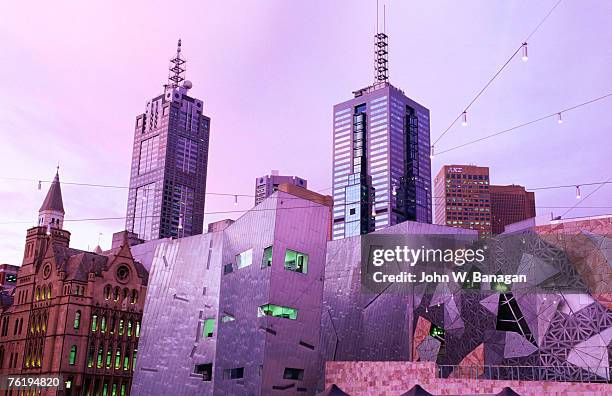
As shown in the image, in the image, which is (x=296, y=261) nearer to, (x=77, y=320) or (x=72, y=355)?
(x=77, y=320)

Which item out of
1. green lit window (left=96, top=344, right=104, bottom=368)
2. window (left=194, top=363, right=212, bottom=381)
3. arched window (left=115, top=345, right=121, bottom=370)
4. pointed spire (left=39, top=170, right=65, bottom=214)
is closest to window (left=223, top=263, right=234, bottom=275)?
window (left=194, top=363, right=212, bottom=381)

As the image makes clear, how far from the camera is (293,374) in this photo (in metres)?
50.4

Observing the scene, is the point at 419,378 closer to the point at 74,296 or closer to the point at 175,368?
the point at 175,368

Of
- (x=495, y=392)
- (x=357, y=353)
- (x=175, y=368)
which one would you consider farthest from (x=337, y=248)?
(x=495, y=392)

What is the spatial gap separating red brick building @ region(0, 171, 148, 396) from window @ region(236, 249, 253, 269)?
39536 millimetres

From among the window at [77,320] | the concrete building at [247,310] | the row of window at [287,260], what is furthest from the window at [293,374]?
the window at [77,320]

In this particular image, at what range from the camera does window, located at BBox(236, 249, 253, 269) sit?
5286 centimetres

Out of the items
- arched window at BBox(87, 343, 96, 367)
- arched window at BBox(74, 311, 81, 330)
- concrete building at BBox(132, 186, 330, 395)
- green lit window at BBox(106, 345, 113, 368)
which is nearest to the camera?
concrete building at BBox(132, 186, 330, 395)

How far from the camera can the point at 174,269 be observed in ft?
205

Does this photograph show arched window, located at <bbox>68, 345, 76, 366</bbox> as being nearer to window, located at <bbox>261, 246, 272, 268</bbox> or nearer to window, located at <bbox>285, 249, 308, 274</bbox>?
window, located at <bbox>261, 246, 272, 268</bbox>

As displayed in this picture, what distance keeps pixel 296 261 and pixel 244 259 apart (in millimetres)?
4425

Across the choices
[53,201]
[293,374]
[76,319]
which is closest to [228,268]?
[293,374]

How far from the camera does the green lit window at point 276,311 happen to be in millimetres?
49094

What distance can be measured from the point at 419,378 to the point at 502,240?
51.8 ft
